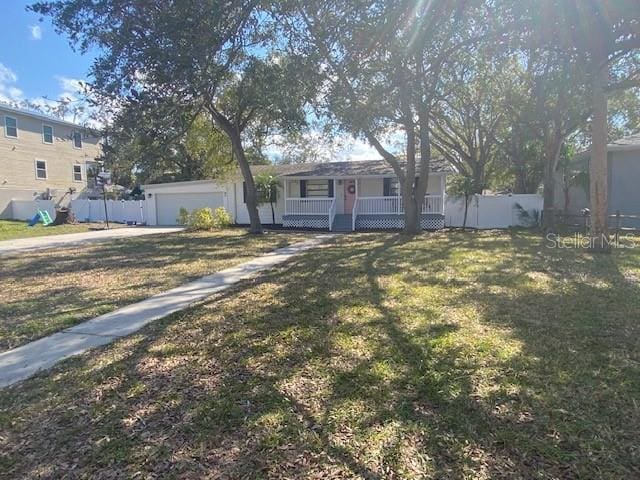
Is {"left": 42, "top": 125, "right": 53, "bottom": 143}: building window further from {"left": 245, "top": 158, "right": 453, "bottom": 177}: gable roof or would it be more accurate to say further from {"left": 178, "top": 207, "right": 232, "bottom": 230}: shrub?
{"left": 245, "top": 158, "right": 453, "bottom": 177}: gable roof

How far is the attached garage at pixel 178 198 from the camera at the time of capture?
23719 millimetres

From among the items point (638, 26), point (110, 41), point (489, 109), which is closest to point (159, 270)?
point (110, 41)

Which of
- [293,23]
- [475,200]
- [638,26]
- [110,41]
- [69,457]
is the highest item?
[293,23]

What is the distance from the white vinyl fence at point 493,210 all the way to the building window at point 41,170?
25.6m

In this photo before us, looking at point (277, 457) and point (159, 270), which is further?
point (159, 270)

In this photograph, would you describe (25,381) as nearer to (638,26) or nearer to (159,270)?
Answer: (159,270)

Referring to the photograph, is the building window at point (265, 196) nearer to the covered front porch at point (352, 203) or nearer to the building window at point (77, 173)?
the covered front porch at point (352, 203)

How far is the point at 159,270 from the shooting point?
9.03m

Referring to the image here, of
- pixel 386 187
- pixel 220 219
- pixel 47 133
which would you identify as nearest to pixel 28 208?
pixel 47 133

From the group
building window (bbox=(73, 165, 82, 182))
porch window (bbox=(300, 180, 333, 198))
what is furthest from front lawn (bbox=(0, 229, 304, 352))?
building window (bbox=(73, 165, 82, 182))

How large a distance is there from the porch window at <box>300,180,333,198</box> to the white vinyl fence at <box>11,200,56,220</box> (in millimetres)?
15998

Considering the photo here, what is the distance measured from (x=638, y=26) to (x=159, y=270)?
936cm

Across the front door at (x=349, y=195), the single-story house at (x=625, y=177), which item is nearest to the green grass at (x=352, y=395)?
the single-story house at (x=625, y=177)

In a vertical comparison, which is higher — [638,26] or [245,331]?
[638,26]
